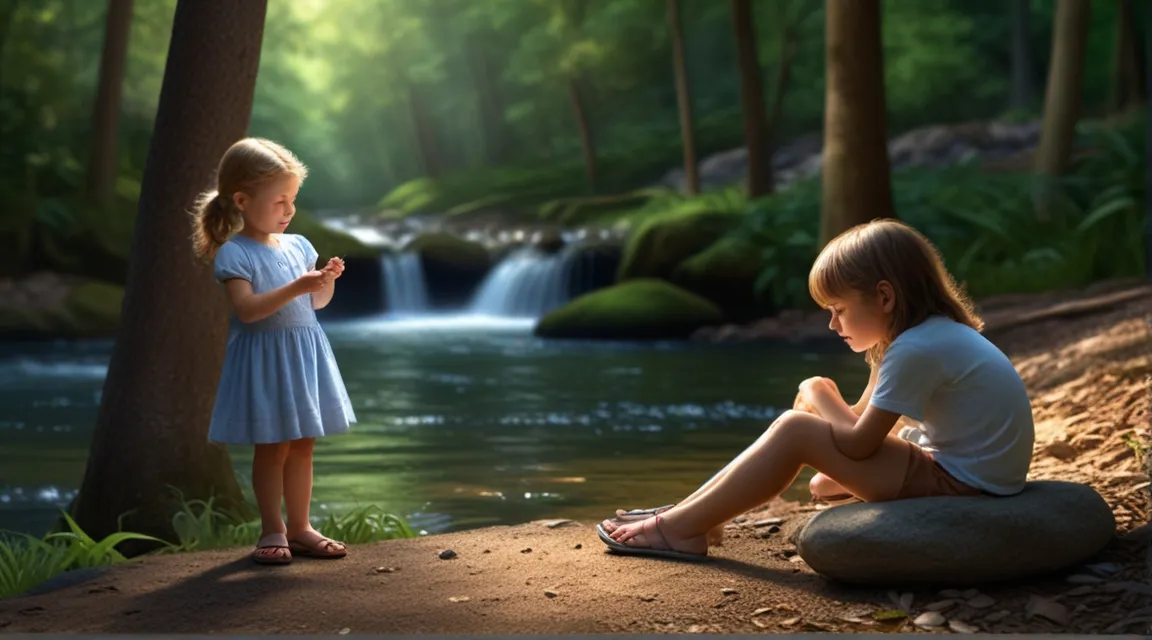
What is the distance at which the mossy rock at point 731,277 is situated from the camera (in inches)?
589

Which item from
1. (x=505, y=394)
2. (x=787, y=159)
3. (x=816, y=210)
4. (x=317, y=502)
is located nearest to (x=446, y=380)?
(x=505, y=394)

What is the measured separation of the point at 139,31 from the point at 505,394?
1357cm

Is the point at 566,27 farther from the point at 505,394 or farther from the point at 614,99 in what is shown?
the point at 505,394

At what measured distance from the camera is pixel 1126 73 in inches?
746

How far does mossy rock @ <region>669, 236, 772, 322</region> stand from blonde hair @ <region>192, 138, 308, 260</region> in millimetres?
11064

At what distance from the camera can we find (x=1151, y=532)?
3979 millimetres

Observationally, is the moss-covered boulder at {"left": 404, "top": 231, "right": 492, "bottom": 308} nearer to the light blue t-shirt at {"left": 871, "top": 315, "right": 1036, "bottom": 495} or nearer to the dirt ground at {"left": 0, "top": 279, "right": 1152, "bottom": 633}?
the dirt ground at {"left": 0, "top": 279, "right": 1152, "bottom": 633}

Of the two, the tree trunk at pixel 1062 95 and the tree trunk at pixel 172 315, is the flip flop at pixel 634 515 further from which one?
the tree trunk at pixel 1062 95

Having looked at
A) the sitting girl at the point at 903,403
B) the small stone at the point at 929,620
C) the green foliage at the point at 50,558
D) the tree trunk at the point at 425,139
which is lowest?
the small stone at the point at 929,620

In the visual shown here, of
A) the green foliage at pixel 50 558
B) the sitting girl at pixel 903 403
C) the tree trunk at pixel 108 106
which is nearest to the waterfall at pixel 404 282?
the tree trunk at pixel 108 106

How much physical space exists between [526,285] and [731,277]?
4.15m

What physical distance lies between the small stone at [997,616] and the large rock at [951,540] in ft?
0.44

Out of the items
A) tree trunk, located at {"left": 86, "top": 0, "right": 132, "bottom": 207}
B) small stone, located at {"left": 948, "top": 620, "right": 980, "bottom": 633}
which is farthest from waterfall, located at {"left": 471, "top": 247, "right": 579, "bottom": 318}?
small stone, located at {"left": 948, "top": 620, "right": 980, "bottom": 633}

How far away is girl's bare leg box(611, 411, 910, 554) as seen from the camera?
3.82m
